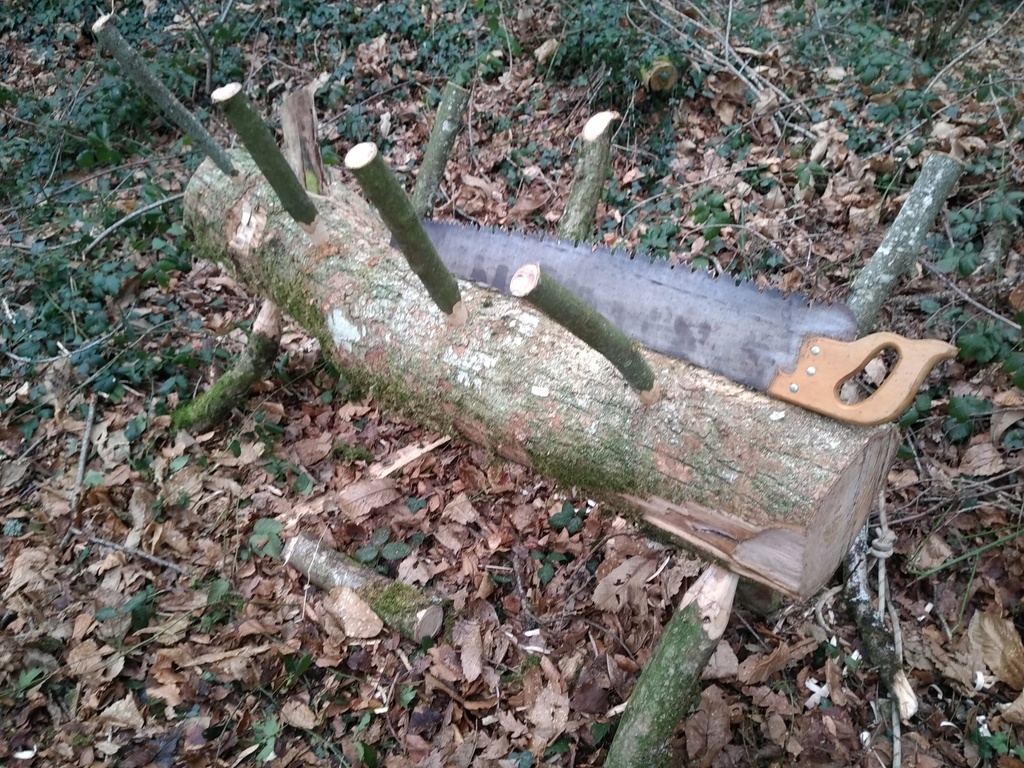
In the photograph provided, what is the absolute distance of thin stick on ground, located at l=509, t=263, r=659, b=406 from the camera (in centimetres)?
136

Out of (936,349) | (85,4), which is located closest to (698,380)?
(936,349)

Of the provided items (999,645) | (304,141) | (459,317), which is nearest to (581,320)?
(459,317)

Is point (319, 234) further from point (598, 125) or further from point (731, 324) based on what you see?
point (731, 324)

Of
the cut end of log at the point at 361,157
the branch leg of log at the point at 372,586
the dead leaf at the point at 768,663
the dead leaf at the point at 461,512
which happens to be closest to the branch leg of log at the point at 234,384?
the branch leg of log at the point at 372,586

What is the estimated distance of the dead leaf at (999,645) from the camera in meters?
2.16

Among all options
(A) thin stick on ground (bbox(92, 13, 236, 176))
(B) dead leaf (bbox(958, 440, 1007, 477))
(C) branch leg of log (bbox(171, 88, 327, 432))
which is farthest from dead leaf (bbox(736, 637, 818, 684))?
(A) thin stick on ground (bbox(92, 13, 236, 176))

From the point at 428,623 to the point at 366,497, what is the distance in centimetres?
72

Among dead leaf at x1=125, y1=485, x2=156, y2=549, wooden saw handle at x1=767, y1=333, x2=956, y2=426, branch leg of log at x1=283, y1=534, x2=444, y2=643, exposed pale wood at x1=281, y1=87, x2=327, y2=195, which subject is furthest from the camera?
dead leaf at x1=125, y1=485, x2=156, y2=549

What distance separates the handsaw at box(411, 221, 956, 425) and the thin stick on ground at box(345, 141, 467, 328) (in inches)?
18.0

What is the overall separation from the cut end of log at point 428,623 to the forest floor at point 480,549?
6 cm

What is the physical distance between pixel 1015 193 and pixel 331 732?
3.57m

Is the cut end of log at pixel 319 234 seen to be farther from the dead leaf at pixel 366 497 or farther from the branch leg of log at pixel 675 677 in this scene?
the branch leg of log at pixel 675 677

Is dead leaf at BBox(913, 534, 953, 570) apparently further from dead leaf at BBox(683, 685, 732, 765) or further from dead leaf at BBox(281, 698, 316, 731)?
dead leaf at BBox(281, 698, 316, 731)

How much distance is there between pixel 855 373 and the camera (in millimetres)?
1803
